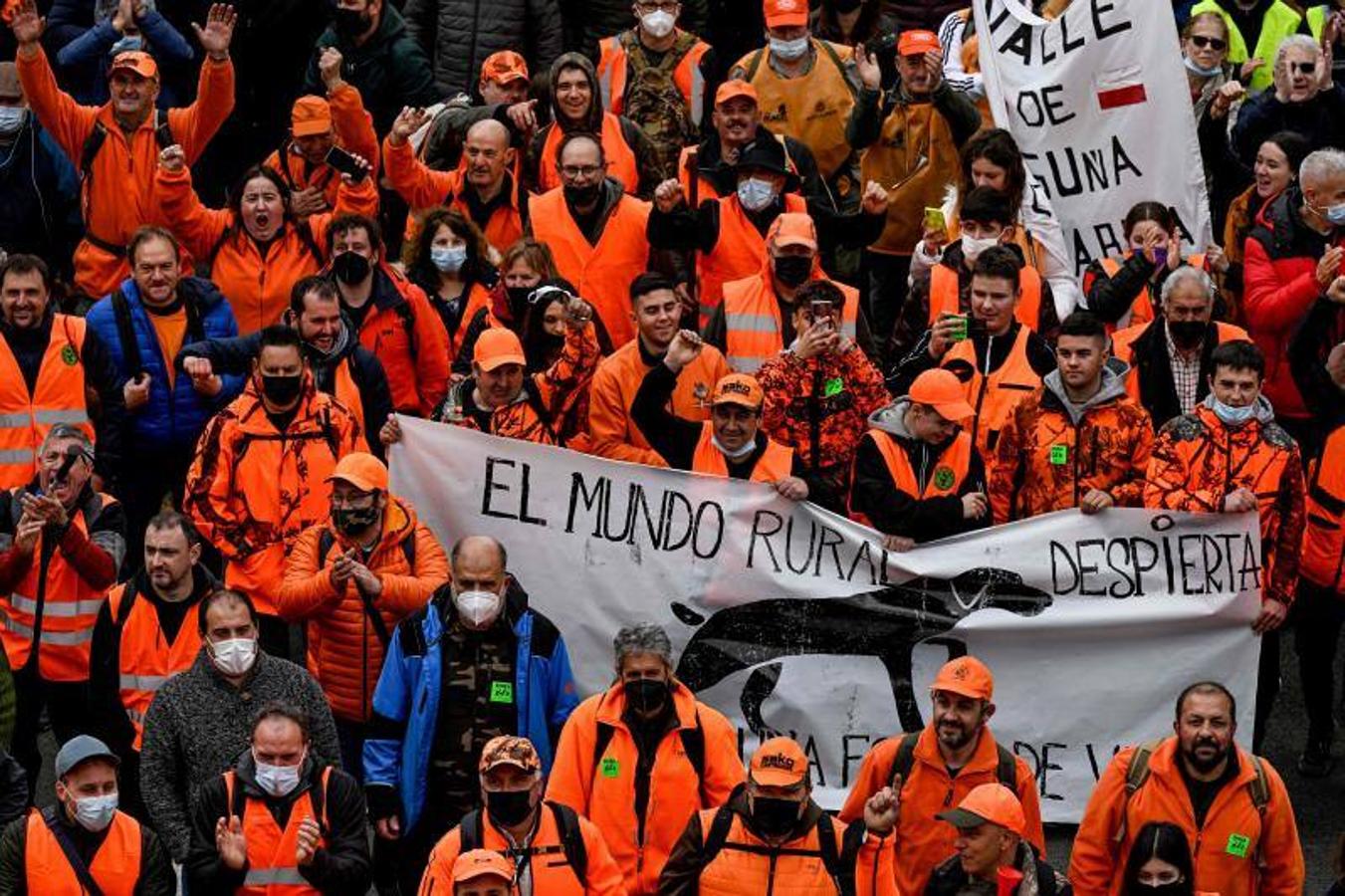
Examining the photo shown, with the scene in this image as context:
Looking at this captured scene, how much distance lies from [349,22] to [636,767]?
712cm

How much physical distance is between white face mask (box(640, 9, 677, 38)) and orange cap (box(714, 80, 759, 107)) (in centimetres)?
165

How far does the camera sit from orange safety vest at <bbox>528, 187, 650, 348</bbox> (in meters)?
17.7

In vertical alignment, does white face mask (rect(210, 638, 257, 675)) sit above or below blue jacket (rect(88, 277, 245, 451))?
below

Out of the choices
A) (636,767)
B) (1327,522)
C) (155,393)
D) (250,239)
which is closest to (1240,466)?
(1327,522)

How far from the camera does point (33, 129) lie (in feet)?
61.6

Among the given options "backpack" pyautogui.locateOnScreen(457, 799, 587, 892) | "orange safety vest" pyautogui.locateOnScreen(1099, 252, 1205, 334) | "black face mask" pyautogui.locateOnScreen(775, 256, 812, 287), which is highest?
"black face mask" pyautogui.locateOnScreen(775, 256, 812, 287)

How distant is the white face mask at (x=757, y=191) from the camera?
57.2 feet

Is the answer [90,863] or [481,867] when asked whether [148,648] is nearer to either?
[90,863]

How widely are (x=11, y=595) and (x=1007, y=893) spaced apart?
5.25 m

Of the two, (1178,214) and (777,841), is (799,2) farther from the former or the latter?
(777,841)

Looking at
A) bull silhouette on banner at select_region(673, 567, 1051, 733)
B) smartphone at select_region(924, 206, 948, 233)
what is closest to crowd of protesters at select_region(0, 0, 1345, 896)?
smartphone at select_region(924, 206, 948, 233)

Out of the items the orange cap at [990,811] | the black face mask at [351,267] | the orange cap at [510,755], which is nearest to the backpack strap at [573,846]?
the orange cap at [510,755]

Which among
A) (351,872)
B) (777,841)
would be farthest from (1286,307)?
(351,872)

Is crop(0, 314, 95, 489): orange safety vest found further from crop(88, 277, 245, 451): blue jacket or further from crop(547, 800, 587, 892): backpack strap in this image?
crop(547, 800, 587, 892): backpack strap
